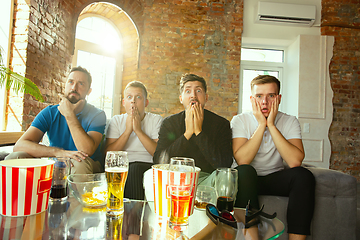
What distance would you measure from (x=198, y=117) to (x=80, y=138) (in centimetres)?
85

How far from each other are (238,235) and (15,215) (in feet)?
2.09

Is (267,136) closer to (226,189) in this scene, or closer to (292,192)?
(292,192)

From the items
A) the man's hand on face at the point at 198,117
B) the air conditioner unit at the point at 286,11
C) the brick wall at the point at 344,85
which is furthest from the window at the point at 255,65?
the man's hand on face at the point at 198,117

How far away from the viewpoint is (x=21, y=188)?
2.23ft

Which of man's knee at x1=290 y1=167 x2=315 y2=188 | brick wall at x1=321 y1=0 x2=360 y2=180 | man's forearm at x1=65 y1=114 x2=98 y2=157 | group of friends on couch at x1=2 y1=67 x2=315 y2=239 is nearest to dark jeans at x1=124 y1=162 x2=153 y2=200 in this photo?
group of friends on couch at x1=2 y1=67 x2=315 y2=239

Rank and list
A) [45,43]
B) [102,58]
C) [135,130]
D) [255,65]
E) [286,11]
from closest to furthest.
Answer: [135,130] < [45,43] < [286,11] < [102,58] < [255,65]

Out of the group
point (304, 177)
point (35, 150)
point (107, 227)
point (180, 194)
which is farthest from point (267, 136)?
point (35, 150)

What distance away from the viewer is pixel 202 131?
1.66m

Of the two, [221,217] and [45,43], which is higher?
[45,43]

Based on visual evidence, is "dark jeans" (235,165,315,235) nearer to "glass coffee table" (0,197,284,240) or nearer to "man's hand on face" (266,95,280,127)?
"man's hand on face" (266,95,280,127)

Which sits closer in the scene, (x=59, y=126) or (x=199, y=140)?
(x=199, y=140)

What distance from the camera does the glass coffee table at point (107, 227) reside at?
24.1 inches

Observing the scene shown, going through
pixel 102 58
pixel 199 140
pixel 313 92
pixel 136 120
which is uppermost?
pixel 102 58

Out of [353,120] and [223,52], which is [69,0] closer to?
[223,52]
